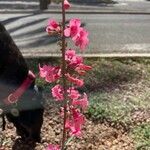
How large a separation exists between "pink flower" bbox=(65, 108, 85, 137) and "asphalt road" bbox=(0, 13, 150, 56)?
20.2 feet

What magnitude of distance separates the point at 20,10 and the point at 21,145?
13524 mm

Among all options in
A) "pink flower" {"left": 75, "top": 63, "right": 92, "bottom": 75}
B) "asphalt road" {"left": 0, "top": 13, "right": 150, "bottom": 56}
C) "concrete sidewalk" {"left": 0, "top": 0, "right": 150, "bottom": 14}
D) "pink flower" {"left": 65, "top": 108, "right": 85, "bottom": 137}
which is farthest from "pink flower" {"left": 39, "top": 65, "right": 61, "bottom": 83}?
"concrete sidewalk" {"left": 0, "top": 0, "right": 150, "bottom": 14}

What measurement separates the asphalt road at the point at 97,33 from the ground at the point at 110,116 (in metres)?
2.05

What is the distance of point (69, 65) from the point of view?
2.58 meters

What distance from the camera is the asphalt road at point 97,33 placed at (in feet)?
35.3

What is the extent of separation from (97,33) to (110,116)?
306 inches

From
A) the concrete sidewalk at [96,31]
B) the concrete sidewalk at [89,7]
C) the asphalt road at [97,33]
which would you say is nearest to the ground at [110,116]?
the concrete sidewalk at [96,31]

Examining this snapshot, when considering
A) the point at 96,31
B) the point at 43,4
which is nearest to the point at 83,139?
the point at 96,31

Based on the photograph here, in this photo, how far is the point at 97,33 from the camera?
1340 cm

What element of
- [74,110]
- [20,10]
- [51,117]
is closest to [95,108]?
[51,117]

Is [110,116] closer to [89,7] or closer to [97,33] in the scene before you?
[97,33]

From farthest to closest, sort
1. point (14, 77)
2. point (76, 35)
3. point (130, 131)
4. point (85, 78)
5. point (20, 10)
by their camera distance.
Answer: point (20, 10) → point (85, 78) → point (130, 131) → point (14, 77) → point (76, 35)

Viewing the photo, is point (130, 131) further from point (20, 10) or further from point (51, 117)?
point (20, 10)

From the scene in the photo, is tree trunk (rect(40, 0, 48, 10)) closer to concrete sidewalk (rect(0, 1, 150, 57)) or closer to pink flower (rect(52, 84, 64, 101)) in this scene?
concrete sidewalk (rect(0, 1, 150, 57))
